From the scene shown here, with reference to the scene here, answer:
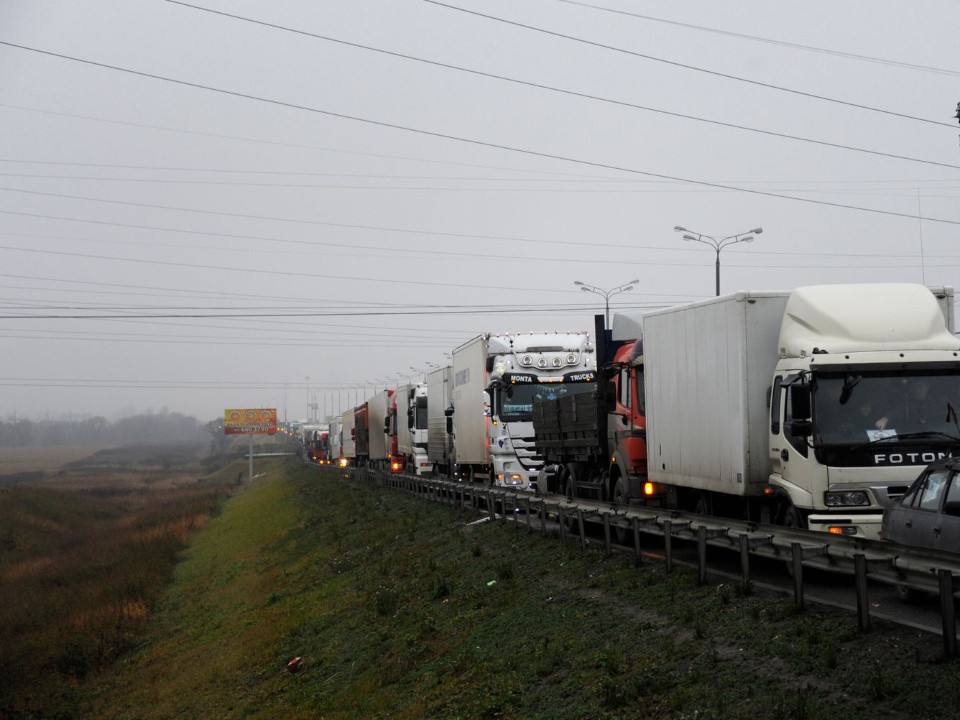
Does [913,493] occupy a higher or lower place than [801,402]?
lower

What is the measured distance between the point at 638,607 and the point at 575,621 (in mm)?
787

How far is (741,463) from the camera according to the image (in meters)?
14.3

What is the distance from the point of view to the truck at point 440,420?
39812mm

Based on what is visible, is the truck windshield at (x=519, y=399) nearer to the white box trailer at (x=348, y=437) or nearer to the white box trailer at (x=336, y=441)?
Result: the white box trailer at (x=348, y=437)

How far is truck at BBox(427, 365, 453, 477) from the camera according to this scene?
3981cm

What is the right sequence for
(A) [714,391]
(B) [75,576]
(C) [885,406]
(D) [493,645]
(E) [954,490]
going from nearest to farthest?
1. (E) [954,490]
2. (C) [885,406]
3. (D) [493,645]
4. (A) [714,391]
5. (B) [75,576]

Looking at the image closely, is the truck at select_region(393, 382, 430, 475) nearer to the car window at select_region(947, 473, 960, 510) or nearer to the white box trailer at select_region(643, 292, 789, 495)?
the white box trailer at select_region(643, 292, 789, 495)

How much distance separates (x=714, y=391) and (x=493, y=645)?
4.45m

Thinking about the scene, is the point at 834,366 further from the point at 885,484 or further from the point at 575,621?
the point at 575,621

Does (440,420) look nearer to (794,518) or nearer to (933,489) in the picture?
(794,518)

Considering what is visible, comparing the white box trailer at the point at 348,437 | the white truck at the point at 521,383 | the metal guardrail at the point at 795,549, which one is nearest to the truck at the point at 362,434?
the white box trailer at the point at 348,437

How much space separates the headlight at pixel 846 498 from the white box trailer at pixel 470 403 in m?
18.2

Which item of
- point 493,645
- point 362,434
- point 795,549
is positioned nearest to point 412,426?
point 362,434

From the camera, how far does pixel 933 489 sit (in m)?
10.6
